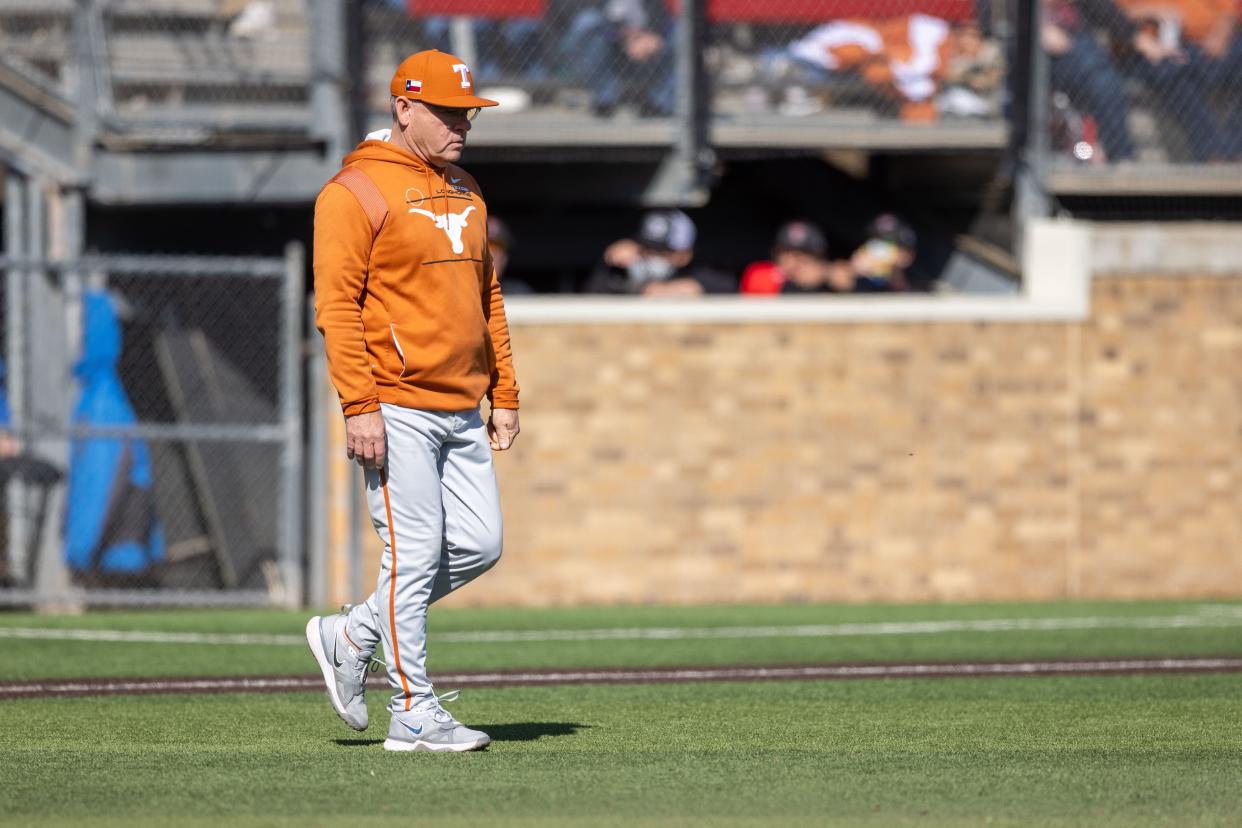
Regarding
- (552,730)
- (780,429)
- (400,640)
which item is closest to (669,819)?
(400,640)

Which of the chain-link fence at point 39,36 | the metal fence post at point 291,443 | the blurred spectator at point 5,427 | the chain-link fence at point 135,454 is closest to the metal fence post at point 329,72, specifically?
the chain-link fence at point 135,454

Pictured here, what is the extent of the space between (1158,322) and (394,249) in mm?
10086

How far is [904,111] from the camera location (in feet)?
51.6

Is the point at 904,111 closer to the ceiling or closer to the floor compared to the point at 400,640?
closer to the ceiling

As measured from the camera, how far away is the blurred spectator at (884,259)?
15.8m

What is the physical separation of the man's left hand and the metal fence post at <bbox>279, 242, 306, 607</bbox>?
7.39m

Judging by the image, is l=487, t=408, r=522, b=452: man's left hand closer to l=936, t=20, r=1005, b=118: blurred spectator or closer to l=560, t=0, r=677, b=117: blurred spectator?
l=560, t=0, r=677, b=117: blurred spectator

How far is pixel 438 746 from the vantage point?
6383 mm

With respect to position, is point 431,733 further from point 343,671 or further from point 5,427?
point 5,427

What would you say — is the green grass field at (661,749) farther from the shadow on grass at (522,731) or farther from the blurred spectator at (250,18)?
the blurred spectator at (250,18)

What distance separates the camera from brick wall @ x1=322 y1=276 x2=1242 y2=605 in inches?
583

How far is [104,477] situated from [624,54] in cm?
484

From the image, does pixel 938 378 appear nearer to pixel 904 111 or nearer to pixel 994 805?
pixel 904 111

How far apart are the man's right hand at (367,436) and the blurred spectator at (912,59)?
9892 millimetres
